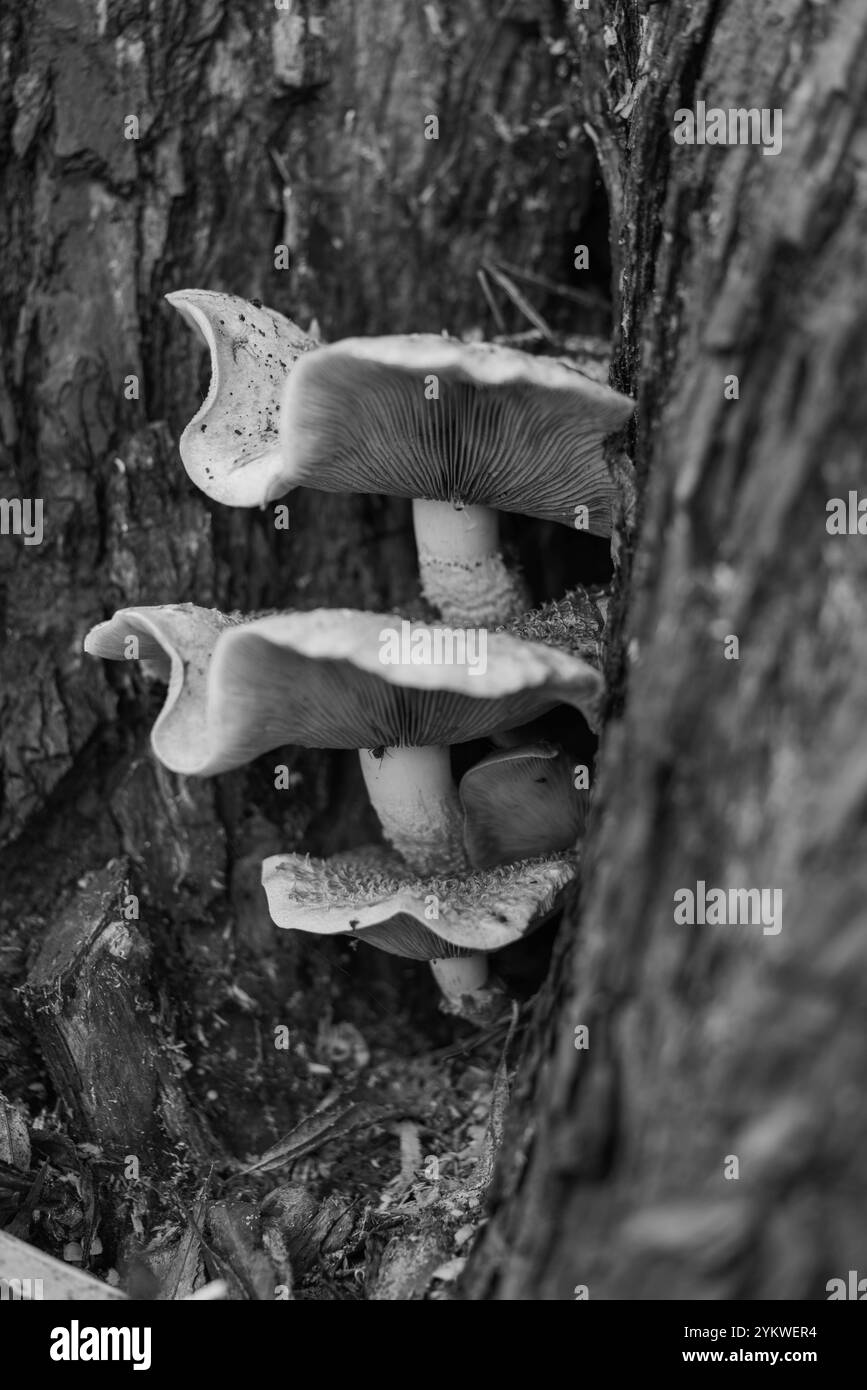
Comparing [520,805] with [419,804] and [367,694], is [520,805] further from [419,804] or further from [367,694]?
[367,694]

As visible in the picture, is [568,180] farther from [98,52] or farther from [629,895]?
[629,895]


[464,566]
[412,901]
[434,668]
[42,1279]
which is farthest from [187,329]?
[42,1279]

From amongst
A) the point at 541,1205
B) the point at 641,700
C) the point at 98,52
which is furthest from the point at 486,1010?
the point at 98,52

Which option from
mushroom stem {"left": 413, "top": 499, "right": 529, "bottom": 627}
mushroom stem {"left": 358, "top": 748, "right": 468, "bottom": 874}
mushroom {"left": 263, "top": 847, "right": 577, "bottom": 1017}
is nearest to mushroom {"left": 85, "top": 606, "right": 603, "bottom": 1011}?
mushroom stem {"left": 358, "top": 748, "right": 468, "bottom": 874}

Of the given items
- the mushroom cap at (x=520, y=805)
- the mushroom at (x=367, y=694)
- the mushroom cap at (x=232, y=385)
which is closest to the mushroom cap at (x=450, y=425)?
the mushroom cap at (x=232, y=385)

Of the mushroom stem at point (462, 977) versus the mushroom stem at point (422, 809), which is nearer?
the mushroom stem at point (422, 809)

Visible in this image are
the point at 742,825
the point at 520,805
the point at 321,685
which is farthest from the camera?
the point at 520,805

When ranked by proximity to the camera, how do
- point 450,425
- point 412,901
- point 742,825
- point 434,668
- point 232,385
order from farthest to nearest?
point 232,385 < point 412,901 < point 450,425 < point 434,668 < point 742,825

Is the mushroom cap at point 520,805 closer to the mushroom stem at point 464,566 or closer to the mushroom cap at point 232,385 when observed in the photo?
the mushroom stem at point 464,566
